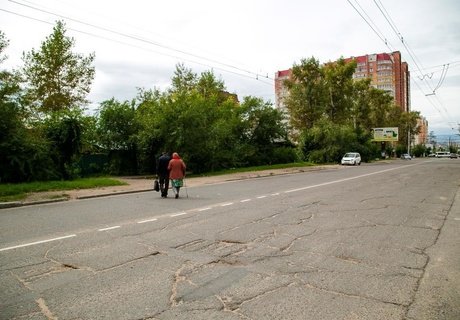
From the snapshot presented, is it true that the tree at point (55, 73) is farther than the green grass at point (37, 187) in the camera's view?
Yes

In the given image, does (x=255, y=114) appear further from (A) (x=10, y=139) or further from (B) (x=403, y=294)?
(B) (x=403, y=294)

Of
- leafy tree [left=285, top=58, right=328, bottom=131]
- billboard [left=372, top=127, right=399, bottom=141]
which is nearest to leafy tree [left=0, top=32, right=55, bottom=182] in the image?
leafy tree [left=285, top=58, right=328, bottom=131]

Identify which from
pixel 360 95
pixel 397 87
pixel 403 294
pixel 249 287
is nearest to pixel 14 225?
pixel 249 287

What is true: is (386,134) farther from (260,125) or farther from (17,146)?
(17,146)

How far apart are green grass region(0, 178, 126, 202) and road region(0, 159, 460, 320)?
4.27 m

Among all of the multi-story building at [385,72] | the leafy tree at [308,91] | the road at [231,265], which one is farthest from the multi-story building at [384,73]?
the road at [231,265]

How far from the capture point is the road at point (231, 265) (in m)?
3.75

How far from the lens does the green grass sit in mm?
13378

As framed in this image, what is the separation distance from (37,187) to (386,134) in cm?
A: 7479

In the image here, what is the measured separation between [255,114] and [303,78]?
87.2 ft

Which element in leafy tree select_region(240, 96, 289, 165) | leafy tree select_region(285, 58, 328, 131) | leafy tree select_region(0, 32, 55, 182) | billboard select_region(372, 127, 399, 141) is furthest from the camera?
billboard select_region(372, 127, 399, 141)

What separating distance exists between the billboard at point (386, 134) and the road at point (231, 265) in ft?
238

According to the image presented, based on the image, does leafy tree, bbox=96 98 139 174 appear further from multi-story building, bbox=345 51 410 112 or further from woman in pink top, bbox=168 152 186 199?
multi-story building, bbox=345 51 410 112

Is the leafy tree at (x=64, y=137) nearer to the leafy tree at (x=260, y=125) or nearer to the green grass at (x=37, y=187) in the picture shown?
the green grass at (x=37, y=187)
